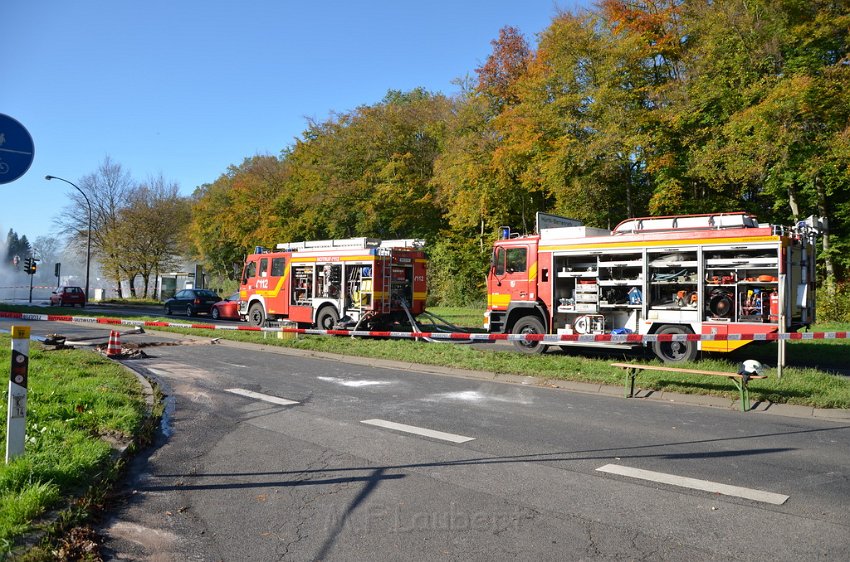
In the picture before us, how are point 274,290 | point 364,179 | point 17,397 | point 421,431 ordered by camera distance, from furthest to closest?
1. point 364,179
2. point 274,290
3. point 421,431
4. point 17,397

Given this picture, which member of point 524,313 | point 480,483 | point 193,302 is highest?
point 524,313

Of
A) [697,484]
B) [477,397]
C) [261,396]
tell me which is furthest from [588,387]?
[261,396]

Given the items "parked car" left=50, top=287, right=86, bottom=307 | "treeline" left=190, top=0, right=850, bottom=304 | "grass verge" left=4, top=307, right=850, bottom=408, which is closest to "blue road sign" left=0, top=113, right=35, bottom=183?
"grass verge" left=4, top=307, right=850, bottom=408

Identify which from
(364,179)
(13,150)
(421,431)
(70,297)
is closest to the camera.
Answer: (13,150)

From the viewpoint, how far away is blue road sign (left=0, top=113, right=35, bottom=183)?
5.44m

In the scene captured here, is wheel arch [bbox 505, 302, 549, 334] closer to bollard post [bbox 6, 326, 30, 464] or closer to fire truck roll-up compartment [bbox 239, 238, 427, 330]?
fire truck roll-up compartment [bbox 239, 238, 427, 330]

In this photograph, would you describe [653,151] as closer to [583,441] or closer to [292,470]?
[583,441]

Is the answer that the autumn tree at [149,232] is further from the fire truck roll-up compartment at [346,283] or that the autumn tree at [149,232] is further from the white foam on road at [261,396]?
the white foam on road at [261,396]

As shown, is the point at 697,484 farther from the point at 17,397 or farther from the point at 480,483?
the point at 17,397

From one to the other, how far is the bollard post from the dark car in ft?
93.9

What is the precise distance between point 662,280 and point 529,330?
3324 mm

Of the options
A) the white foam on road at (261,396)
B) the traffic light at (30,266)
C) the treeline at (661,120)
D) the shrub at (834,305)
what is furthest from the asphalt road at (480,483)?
the traffic light at (30,266)

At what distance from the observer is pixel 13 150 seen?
18.0ft

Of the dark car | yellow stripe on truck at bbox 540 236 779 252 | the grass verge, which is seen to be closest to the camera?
the grass verge
